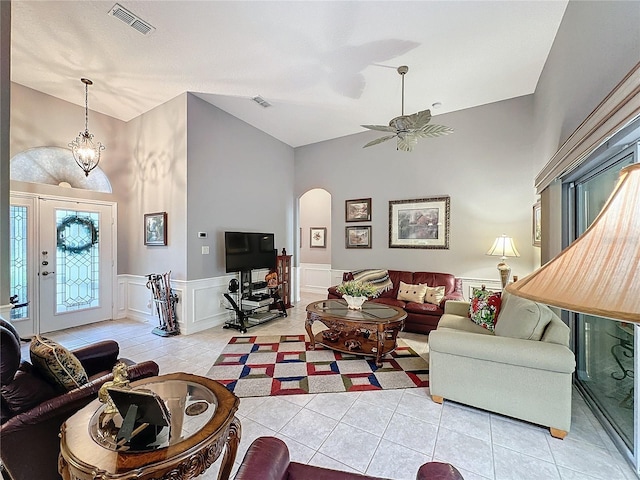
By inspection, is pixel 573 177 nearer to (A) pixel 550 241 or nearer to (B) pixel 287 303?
(A) pixel 550 241

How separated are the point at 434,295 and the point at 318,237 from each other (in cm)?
425

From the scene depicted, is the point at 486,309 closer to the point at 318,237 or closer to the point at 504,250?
the point at 504,250

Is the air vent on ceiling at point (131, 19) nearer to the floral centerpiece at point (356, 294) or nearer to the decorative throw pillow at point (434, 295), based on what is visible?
the floral centerpiece at point (356, 294)

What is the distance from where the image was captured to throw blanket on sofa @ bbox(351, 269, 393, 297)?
4.84 metres

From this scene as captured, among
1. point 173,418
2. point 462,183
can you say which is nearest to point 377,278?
point 462,183

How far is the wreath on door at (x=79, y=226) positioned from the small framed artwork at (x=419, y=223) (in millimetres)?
5428

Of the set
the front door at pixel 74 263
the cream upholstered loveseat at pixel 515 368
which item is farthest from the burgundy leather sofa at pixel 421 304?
the front door at pixel 74 263

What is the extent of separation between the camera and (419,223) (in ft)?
16.6

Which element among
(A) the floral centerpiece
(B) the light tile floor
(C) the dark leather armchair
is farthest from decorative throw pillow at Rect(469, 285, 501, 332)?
(C) the dark leather armchair

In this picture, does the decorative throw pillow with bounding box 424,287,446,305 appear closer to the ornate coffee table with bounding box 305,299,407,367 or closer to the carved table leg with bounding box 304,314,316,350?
the ornate coffee table with bounding box 305,299,407,367

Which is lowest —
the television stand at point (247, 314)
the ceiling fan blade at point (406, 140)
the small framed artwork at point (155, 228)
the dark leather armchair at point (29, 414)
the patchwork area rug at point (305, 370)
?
the patchwork area rug at point (305, 370)

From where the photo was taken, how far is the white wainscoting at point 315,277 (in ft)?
25.4

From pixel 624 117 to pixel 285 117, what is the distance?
14.7 ft

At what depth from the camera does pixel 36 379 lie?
151 cm
